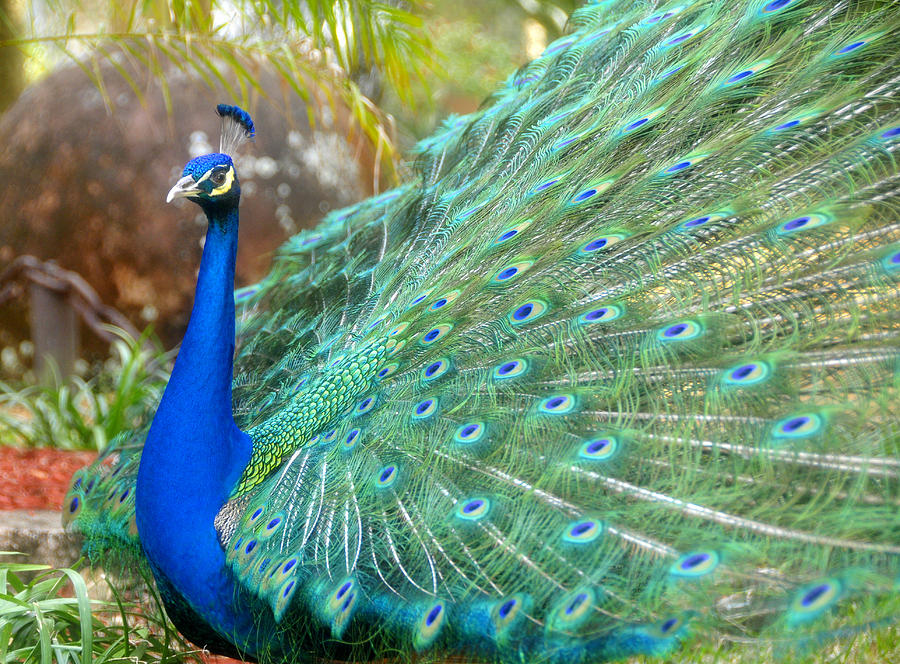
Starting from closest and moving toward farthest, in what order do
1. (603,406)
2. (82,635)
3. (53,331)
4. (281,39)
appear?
(603,406)
(82,635)
(281,39)
(53,331)

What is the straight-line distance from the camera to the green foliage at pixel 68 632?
7.30 ft

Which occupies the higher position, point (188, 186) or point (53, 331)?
point (188, 186)

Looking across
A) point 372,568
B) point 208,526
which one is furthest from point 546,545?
point 208,526

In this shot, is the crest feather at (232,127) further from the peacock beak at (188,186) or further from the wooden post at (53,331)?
the wooden post at (53,331)

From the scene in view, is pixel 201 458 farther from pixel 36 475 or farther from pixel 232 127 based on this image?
pixel 36 475

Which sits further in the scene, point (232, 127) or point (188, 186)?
point (232, 127)

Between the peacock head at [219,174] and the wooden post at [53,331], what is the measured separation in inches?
124

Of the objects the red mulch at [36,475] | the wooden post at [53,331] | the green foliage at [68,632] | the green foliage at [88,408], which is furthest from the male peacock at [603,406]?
the wooden post at [53,331]

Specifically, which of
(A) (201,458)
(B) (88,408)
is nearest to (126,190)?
(B) (88,408)

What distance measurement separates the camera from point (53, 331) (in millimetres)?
5074

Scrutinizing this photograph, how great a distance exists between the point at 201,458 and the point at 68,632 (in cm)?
82

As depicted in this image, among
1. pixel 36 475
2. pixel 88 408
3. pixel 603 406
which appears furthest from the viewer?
pixel 88 408

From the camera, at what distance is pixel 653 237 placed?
1.98 metres

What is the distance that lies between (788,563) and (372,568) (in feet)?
2.71
